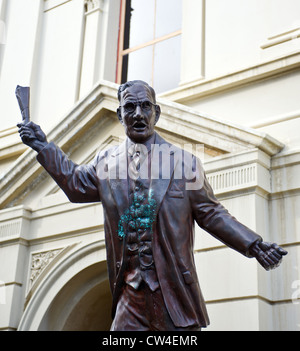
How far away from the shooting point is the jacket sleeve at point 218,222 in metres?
3.75

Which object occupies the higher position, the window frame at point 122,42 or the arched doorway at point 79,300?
the window frame at point 122,42

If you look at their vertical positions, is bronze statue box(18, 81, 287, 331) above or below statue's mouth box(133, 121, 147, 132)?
below

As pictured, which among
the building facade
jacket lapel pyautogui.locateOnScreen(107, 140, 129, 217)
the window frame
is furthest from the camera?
the window frame

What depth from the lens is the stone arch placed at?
8.52m

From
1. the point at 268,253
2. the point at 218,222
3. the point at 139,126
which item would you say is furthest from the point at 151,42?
the point at 268,253

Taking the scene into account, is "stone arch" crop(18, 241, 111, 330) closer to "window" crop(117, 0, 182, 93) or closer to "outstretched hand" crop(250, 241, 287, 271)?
"window" crop(117, 0, 182, 93)

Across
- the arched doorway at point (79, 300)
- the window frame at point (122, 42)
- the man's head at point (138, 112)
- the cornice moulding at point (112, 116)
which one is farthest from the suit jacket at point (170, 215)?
the window frame at point (122, 42)

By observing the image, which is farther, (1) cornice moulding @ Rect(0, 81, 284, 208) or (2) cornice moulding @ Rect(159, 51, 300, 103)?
(2) cornice moulding @ Rect(159, 51, 300, 103)

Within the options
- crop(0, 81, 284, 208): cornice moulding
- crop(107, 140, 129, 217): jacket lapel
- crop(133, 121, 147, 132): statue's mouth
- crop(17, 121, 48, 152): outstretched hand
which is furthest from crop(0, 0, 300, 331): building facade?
crop(17, 121, 48, 152): outstretched hand

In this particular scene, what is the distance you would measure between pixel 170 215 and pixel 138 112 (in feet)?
2.17

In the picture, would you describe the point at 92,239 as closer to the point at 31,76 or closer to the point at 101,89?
the point at 101,89

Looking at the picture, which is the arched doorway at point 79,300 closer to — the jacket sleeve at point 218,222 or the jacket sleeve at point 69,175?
the jacket sleeve at point 69,175

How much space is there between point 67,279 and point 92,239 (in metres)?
0.62

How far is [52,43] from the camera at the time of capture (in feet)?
38.2
